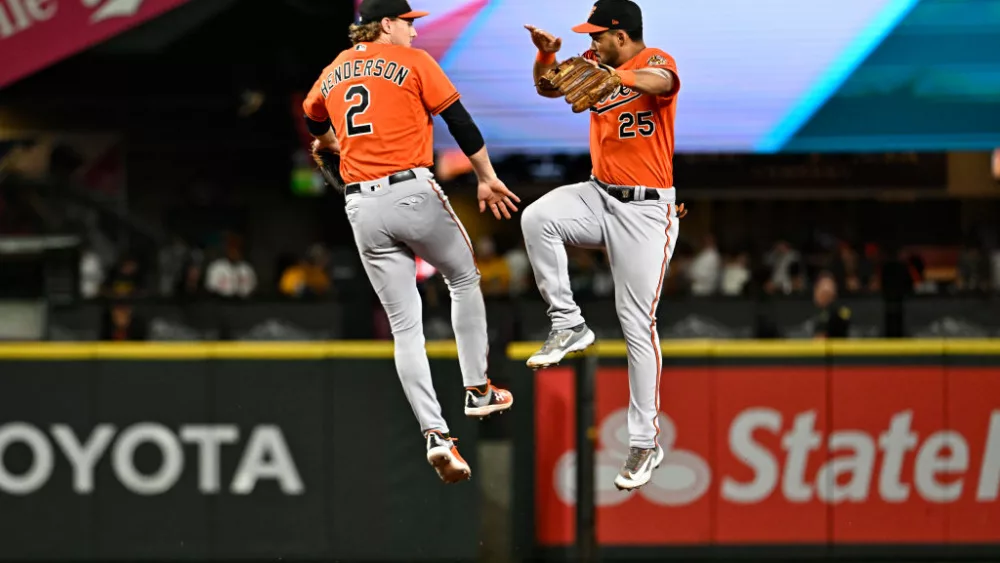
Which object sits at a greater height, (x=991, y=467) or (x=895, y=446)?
(x=895, y=446)

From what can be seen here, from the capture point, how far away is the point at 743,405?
1529 cm

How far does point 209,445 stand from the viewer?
48.8 ft

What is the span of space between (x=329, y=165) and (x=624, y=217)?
1.69 m

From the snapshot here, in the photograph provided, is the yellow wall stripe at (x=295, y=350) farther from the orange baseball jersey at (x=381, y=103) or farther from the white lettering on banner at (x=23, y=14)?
the orange baseball jersey at (x=381, y=103)

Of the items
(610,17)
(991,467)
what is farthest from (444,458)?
(991,467)

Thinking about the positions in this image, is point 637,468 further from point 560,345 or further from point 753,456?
point 753,456

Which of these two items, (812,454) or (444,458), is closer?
(444,458)

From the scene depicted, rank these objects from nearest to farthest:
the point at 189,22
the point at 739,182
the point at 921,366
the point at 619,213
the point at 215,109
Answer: the point at 619,213
the point at 921,366
the point at 189,22
the point at 739,182
the point at 215,109

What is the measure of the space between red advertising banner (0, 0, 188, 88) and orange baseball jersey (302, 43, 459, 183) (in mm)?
7555

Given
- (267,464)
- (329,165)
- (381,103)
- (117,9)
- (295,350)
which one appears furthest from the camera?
(267,464)

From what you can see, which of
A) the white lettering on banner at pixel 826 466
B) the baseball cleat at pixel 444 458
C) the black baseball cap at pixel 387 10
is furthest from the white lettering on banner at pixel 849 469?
the black baseball cap at pixel 387 10

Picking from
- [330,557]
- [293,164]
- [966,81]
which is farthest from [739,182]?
[330,557]

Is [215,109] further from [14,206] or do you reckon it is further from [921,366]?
[921,366]

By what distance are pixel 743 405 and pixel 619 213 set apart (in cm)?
872
